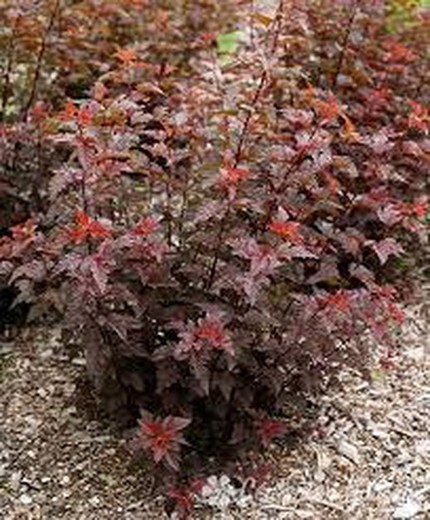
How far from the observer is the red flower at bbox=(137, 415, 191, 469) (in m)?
2.68

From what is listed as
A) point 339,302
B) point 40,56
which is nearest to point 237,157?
point 339,302

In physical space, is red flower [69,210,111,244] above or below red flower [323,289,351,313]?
above

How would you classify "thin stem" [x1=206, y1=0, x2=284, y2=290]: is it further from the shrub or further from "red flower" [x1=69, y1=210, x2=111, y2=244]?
"red flower" [x1=69, y1=210, x2=111, y2=244]

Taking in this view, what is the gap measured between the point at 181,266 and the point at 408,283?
148cm

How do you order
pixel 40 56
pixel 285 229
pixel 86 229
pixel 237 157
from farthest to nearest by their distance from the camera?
pixel 40 56 → pixel 237 157 → pixel 285 229 → pixel 86 229

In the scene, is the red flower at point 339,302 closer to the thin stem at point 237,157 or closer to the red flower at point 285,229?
the red flower at point 285,229

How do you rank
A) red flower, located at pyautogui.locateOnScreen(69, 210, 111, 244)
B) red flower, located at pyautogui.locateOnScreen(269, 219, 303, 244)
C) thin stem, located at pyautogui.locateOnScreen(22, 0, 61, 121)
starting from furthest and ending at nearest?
thin stem, located at pyautogui.locateOnScreen(22, 0, 61, 121) < red flower, located at pyautogui.locateOnScreen(269, 219, 303, 244) < red flower, located at pyautogui.locateOnScreen(69, 210, 111, 244)

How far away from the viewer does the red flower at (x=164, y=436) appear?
2.68 meters

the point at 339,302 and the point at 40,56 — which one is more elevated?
the point at 40,56

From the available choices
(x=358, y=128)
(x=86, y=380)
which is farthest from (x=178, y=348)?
(x=358, y=128)

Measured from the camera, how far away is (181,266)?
114 inches

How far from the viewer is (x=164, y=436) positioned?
270cm

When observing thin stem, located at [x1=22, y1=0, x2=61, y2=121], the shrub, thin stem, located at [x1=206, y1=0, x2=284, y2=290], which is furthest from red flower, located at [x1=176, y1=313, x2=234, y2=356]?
thin stem, located at [x1=22, y1=0, x2=61, y2=121]

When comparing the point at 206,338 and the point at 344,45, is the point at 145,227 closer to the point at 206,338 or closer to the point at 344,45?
the point at 206,338
